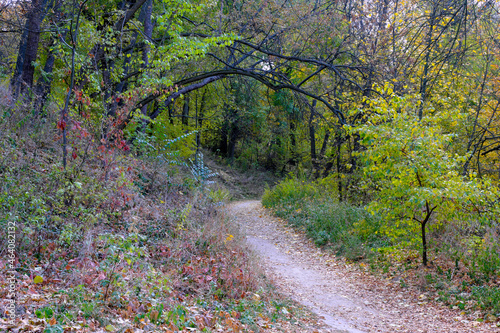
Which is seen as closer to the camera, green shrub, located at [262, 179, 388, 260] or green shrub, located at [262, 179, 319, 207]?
green shrub, located at [262, 179, 388, 260]

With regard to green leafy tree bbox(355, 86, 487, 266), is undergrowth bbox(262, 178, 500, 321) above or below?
below

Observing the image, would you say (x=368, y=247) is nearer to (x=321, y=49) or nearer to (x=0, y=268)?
(x=321, y=49)

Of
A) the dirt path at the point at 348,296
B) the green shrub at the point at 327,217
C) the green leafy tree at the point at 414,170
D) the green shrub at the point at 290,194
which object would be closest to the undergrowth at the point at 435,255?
the green shrub at the point at 327,217

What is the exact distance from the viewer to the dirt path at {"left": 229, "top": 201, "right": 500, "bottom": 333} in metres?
5.80

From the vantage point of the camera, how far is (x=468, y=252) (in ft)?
24.5

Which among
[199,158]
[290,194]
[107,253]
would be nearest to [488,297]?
[107,253]

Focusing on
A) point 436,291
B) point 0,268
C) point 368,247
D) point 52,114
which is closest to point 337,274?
point 368,247

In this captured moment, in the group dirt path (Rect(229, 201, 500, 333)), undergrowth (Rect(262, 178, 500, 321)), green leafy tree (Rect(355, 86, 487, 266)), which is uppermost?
green leafy tree (Rect(355, 86, 487, 266))

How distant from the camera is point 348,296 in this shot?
7.26m

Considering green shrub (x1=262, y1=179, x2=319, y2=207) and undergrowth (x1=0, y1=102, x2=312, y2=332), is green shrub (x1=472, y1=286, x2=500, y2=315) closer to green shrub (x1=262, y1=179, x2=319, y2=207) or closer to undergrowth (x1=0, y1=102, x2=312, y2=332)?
undergrowth (x1=0, y1=102, x2=312, y2=332)

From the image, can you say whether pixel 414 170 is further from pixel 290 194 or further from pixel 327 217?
pixel 290 194

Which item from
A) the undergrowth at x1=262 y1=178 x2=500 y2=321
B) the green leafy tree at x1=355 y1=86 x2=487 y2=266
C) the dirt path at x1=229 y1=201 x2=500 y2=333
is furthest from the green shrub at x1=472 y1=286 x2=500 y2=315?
the green leafy tree at x1=355 y1=86 x2=487 y2=266

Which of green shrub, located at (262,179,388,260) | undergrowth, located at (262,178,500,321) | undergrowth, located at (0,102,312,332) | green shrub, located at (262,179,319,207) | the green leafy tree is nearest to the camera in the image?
undergrowth, located at (0,102,312,332)

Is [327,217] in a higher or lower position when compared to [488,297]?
lower
